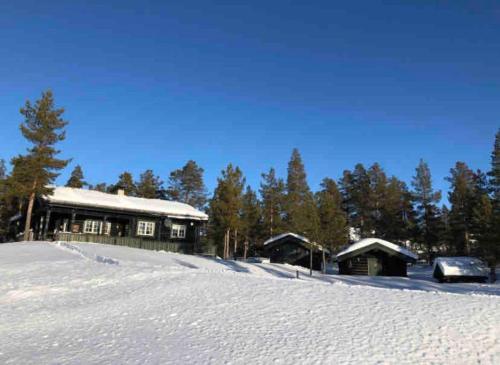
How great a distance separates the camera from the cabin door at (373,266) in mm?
37406

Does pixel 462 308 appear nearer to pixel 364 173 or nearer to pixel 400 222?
pixel 400 222

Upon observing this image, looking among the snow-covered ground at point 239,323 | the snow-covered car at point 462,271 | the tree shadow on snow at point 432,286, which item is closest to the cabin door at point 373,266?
the snow-covered car at point 462,271

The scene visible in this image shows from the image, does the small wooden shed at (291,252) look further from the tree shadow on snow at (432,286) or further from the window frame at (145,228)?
the tree shadow on snow at (432,286)

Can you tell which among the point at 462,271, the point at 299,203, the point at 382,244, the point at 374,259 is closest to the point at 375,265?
the point at 374,259

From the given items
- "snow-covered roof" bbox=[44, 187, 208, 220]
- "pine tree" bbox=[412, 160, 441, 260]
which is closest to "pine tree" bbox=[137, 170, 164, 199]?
"snow-covered roof" bbox=[44, 187, 208, 220]

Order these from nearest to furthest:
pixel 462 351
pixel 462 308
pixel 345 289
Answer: pixel 462 351
pixel 462 308
pixel 345 289

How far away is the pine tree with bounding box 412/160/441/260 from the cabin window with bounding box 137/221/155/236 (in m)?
34.7

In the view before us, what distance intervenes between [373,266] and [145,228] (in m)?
22.2

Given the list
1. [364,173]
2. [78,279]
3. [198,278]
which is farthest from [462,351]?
[364,173]

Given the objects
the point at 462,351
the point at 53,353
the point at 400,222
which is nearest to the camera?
the point at 462,351

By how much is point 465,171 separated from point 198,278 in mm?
52521

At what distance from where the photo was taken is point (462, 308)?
9.80 m

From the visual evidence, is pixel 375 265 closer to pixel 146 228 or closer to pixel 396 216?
pixel 396 216

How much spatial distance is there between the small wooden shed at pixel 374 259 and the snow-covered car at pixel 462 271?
2.93 metres
